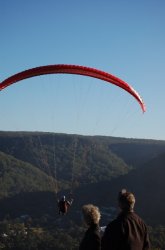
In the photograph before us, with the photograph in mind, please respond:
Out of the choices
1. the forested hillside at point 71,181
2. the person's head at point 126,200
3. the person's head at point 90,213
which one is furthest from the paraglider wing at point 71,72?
the forested hillside at point 71,181

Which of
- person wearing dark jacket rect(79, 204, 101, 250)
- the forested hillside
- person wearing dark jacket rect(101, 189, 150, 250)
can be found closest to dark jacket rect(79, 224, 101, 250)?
person wearing dark jacket rect(79, 204, 101, 250)

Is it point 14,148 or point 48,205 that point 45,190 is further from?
point 14,148

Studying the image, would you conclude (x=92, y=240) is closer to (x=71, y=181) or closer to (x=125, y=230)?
(x=125, y=230)

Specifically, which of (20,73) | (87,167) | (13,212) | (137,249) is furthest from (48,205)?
(137,249)

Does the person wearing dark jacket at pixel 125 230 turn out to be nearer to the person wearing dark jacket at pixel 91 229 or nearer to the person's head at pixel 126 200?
the person's head at pixel 126 200

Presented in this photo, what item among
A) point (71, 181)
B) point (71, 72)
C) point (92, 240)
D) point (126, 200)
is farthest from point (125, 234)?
point (71, 181)

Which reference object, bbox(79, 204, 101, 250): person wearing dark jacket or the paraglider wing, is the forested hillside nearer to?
the paraglider wing
